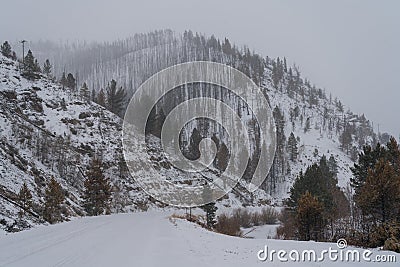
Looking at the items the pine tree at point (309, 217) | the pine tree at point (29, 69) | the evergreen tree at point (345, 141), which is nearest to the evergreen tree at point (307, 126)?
the evergreen tree at point (345, 141)

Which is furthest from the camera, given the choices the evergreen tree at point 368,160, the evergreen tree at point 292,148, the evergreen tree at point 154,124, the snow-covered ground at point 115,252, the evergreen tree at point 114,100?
the evergreen tree at point 292,148

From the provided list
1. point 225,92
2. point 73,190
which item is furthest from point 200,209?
point 225,92

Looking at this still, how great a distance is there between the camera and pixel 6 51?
247 feet

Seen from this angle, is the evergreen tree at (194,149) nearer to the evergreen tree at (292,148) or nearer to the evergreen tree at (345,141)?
the evergreen tree at (292,148)

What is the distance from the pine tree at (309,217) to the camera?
1332 inches

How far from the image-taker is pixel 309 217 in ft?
113

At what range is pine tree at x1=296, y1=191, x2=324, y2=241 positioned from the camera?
111 feet

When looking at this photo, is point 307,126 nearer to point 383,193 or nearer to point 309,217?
point 309,217

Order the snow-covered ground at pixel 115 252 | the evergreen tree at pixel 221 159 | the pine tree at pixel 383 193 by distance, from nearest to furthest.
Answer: the snow-covered ground at pixel 115 252 → the pine tree at pixel 383 193 → the evergreen tree at pixel 221 159

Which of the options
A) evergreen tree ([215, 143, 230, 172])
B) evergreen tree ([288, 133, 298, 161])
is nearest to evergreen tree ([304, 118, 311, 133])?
evergreen tree ([288, 133, 298, 161])

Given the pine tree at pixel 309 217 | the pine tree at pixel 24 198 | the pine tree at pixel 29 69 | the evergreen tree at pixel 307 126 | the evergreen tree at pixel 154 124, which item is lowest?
the pine tree at pixel 309 217

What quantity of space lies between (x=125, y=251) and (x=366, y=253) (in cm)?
852

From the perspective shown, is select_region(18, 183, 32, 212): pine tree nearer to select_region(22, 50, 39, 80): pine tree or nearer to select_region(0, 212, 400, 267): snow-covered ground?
select_region(0, 212, 400, 267): snow-covered ground

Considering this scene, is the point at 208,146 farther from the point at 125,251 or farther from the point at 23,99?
the point at 125,251
